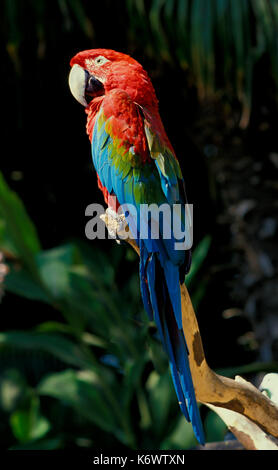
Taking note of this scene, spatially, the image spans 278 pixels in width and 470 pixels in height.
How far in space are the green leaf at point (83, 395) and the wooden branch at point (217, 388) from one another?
0.79m

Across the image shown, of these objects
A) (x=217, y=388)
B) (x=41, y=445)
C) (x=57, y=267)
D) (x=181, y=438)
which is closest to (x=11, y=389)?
(x=41, y=445)

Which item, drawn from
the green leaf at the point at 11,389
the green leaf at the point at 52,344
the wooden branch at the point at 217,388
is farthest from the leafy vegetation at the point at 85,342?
the wooden branch at the point at 217,388

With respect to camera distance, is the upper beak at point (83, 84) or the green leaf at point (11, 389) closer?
the upper beak at point (83, 84)

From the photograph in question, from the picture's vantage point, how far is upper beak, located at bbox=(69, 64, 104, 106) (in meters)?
0.64

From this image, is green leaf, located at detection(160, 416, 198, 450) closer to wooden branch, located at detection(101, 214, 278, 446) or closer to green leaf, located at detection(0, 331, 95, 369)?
green leaf, located at detection(0, 331, 95, 369)

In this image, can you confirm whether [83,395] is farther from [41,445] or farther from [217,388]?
[217,388]

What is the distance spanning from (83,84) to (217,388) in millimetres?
366

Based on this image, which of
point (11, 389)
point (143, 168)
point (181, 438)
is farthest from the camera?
point (11, 389)

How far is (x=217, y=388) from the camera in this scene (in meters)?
0.64

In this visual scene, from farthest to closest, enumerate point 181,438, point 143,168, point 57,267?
point 57,267 → point 181,438 → point 143,168

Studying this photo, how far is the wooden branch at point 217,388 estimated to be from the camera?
60 centimetres

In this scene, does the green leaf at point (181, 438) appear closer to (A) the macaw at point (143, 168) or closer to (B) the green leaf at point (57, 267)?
(B) the green leaf at point (57, 267)

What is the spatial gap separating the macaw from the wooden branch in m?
0.03

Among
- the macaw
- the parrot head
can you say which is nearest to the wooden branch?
the macaw
